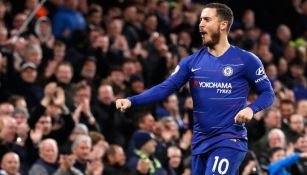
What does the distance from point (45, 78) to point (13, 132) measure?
6.43 feet

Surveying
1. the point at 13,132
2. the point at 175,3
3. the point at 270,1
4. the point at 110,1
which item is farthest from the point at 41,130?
the point at 270,1

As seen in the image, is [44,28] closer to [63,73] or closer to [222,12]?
[63,73]

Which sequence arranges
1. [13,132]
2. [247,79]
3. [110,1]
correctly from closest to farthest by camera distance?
[247,79]
[13,132]
[110,1]

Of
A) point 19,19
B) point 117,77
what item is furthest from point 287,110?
point 19,19

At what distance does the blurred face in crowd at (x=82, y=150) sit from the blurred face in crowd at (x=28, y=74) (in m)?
1.61

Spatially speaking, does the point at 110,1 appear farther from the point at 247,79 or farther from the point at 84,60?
the point at 247,79

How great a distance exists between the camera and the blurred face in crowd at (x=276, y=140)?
1405 centimetres

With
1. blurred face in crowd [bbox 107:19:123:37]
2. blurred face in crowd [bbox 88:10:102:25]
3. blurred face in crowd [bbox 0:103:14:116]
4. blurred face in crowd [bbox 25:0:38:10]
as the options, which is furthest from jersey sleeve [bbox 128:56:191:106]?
blurred face in crowd [bbox 88:10:102:25]

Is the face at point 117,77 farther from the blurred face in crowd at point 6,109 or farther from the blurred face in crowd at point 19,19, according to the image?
the blurred face in crowd at point 6,109

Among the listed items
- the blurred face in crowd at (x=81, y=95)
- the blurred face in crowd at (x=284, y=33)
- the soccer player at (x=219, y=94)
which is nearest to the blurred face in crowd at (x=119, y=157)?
the blurred face in crowd at (x=81, y=95)

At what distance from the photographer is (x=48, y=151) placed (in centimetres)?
1167

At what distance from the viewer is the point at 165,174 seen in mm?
12930

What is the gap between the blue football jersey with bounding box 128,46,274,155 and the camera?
26.5 feet

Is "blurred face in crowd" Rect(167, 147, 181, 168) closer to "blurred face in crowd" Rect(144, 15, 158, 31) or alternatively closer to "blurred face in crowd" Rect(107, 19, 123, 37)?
"blurred face in crowd" Rect(107, 19, 123, 37)
